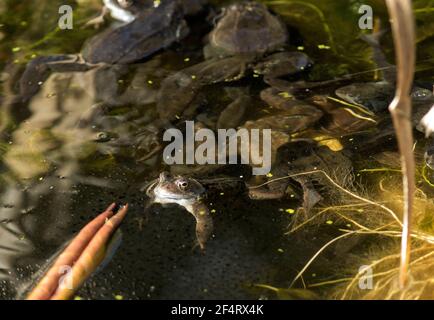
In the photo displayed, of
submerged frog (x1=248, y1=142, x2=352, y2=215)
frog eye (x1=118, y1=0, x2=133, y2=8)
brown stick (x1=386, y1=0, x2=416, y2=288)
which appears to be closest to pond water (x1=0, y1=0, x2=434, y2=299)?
submerged frog (x1=248, y1=142, x2=352, y2=215)

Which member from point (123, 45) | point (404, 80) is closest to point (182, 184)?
point (404, 80)

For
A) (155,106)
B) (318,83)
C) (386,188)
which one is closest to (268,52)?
(318,83)

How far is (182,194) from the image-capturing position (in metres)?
4.12

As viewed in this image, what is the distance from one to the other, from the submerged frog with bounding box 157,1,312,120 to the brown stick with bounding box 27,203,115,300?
4.01 ft

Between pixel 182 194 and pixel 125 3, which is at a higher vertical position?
pixel 125 3

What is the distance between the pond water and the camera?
3686 mm

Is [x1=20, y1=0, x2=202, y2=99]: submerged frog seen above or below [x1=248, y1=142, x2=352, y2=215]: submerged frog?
above

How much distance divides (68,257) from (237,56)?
105 inches

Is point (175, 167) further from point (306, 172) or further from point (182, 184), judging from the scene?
point (306, 172)

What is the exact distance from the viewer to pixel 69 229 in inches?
157

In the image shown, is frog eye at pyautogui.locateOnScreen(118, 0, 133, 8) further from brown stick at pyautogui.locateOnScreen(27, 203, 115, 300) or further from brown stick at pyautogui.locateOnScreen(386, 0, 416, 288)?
brown stick at pyautogui.locateOnScreen(386, 0, 416, 288)

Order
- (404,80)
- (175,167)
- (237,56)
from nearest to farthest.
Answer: (404,80), (175,167), (237,56)

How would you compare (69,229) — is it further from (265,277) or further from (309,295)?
(309,295)

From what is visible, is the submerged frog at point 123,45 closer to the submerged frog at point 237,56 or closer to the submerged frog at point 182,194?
the submerged frog at point 237,56
